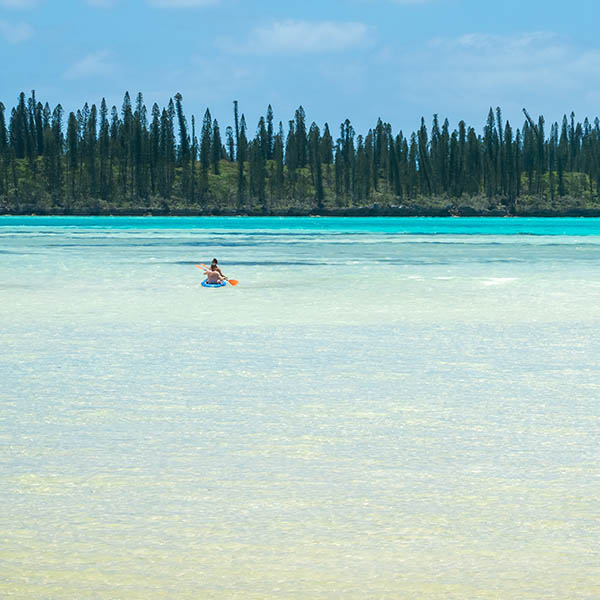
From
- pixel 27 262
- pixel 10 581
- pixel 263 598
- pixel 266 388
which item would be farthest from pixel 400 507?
pixel 27 262

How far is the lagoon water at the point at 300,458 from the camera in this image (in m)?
5.60

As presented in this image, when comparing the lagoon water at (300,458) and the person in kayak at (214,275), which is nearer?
the lagoon water at (300,458)

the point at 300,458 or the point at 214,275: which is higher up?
the point at 214,275

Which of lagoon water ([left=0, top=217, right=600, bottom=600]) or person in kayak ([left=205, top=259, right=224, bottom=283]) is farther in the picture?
person in kayak ([left=205, top=259, right=224, bottom=283])

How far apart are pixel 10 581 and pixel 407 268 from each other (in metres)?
31.5

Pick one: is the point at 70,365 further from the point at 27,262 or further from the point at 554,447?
the point at 27,262

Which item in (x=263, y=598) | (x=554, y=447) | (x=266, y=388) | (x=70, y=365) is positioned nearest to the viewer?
(x=263, y=598)

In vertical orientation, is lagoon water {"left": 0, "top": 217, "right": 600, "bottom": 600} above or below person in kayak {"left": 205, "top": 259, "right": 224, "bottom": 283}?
below

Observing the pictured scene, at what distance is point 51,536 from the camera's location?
20.3 feet

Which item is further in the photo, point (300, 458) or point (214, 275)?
point (214, 275)

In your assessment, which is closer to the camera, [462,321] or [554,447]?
[554,447]

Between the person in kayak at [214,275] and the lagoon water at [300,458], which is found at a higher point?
the person in kayak at [214,275]

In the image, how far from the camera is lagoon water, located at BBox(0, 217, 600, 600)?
18.4ft

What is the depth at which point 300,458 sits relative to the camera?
8039 mm
